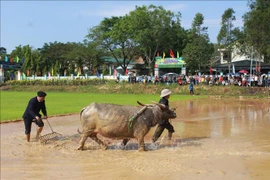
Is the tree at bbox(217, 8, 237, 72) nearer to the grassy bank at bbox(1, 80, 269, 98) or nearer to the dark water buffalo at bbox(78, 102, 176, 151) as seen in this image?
the grassy bank at bbox(1, 80, 269, 98)

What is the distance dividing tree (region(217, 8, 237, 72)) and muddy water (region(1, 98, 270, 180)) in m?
33.5

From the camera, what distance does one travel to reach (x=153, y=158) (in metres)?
8.05

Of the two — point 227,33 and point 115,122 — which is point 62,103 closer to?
point 115,122

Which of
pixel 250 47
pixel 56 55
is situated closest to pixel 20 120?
pixel 250 47

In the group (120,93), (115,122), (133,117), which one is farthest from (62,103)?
(133,117)

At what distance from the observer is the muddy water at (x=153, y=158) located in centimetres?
675

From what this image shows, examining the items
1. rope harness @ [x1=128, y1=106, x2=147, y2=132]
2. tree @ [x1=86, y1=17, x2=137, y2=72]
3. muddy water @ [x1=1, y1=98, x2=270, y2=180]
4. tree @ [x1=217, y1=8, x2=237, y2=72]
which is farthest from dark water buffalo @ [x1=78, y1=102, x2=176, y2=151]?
tree @ [x1=86, y1=17, x2=137, y2=72]

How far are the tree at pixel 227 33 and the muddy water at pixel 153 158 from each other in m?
33.5

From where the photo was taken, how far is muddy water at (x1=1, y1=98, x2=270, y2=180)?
6750 millimetres

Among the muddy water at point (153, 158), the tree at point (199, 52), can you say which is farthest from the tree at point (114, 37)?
the muddy water at point (153, 158)

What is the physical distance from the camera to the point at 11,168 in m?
7.45

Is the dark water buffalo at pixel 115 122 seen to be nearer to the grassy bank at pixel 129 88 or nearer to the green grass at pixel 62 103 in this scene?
the green grass at pixel 62 103

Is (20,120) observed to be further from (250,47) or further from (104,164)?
(250,47)

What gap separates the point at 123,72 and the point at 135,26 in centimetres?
1269
